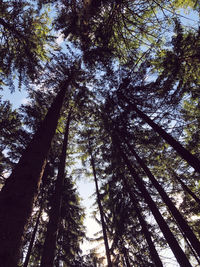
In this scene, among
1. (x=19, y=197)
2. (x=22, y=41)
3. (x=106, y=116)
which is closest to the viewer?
(x=19, y=197)

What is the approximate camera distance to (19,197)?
175 centimetres

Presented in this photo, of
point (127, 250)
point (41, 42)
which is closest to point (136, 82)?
point (41, 42)

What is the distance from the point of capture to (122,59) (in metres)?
8.59

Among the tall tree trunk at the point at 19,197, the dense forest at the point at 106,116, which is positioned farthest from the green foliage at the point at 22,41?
the tall tree trunk at the point at 19,197

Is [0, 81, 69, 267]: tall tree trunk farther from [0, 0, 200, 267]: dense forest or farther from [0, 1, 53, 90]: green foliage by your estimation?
[0, 1, 53, 90]: green foliage

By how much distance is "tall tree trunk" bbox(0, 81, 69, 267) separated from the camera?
1329mm

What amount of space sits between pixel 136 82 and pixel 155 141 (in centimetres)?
376

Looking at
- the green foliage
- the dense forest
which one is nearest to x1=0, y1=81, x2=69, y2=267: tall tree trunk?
the dense forest

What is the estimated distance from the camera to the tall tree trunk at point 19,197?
1.33 m

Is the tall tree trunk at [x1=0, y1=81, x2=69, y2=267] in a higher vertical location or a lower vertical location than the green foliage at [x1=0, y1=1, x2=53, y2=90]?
lower

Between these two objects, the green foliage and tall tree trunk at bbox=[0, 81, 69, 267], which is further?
the green foliage

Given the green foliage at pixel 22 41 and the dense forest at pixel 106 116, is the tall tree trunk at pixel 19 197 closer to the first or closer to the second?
the dense forest at pixel 106 116

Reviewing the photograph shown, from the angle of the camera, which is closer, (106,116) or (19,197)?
(19,197)

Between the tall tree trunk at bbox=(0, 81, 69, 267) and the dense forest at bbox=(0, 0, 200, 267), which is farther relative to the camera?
the dense forest at bbox=(0, 0, 200, 267)
